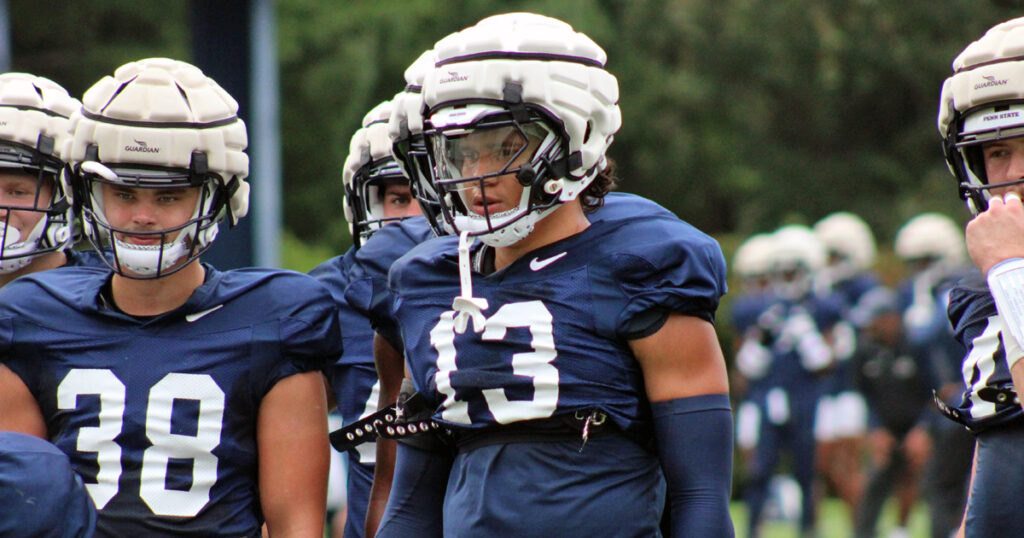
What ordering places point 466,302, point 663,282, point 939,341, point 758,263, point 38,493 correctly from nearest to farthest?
1. point 38,493
2. point 663,282
3. point 466,302
4. point 939,341
5. point 758,263

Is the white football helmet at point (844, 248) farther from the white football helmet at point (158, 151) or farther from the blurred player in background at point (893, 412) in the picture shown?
the white football helmet at point (158, 151)

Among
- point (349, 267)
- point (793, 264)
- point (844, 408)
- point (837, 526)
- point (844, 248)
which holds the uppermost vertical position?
point (349, 267)

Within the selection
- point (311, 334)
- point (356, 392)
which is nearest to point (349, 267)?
point (356, 392)

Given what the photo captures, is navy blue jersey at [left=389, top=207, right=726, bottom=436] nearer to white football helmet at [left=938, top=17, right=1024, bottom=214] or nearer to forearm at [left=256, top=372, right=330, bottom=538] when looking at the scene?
forearm at [left=256, top=372, right=330, bottom=538]

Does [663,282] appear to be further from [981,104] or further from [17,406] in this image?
[17,406]

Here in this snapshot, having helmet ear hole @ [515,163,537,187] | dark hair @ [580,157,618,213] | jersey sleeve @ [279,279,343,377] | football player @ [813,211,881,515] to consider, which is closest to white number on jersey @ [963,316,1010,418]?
dark hair @ [580,157,618,213]

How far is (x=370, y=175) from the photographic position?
4.50 meters

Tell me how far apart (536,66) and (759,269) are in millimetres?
10627

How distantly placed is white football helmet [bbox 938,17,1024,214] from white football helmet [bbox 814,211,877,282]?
10.1 metres

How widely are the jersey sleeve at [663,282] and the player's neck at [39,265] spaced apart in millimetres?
1952

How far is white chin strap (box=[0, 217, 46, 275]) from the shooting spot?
4091mm

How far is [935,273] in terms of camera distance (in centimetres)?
1089

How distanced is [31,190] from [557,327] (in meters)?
1.87

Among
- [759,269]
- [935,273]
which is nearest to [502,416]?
[935,273]
